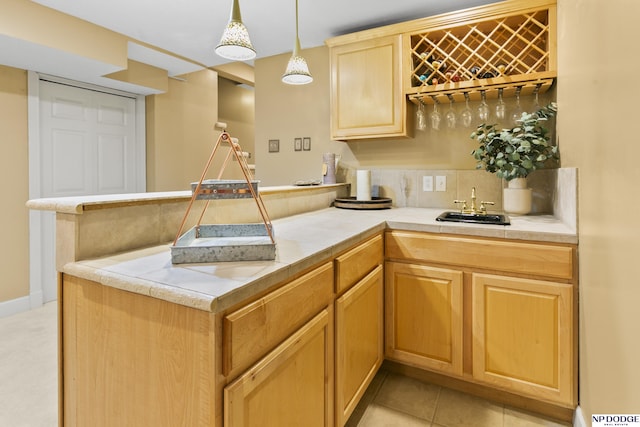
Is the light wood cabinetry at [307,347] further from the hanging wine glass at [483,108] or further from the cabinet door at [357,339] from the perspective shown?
the hanging wine glass at [483,108]

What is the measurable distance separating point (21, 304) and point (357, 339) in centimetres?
307

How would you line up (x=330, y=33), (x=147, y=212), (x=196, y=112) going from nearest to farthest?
(x=147, y=212), (x=330, y=33), (x=196, y=112)

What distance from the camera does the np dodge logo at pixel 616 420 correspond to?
899 millimetres

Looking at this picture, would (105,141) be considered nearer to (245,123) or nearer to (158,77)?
(158,77)

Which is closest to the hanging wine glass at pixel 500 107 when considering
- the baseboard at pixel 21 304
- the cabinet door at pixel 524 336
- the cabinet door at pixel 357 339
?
the cabinet door at pixel 524 336

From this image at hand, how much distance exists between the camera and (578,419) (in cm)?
151

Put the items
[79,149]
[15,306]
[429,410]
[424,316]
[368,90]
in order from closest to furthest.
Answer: [429,410] < [424,316] < [368,90] < [15,306] < [79,149]

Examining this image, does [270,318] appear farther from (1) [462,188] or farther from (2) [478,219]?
(1) [462,188]

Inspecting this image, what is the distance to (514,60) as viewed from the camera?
1985 millimetres

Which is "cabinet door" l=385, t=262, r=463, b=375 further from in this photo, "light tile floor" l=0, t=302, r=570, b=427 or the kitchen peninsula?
"light tile floor" l=0, t=302, r=570, b=427

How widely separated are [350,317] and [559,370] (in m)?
0.98

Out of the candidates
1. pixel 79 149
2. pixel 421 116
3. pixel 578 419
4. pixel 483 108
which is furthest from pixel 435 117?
pixel 79 149

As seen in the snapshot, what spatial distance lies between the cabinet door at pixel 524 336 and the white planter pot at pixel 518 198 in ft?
1.91

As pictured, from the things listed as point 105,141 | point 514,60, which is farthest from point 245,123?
point 514,60
